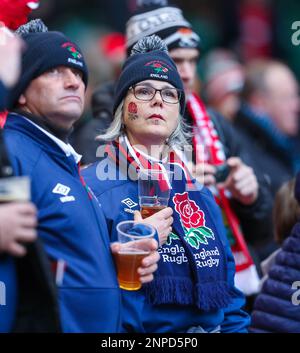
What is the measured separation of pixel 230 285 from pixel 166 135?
78 centimetres

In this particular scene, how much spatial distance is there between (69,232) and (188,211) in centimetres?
86

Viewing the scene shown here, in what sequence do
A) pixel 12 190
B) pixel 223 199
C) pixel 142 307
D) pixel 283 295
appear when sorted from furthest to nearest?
pixel 223 199, pixel 283 295, pixel 142 307, pixel 12 190

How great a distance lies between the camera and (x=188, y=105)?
18.4 feet

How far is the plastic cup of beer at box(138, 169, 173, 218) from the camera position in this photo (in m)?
4.12

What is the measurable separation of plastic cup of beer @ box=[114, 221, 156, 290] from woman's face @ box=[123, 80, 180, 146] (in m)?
0.62

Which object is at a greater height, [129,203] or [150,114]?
[150,114]

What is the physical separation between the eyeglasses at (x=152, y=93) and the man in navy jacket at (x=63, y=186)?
0.47 metres

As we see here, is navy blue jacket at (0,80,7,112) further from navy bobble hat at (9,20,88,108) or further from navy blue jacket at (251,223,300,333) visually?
navy blue jacket at (251,223,300,333)


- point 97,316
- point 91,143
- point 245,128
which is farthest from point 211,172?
point 245,128

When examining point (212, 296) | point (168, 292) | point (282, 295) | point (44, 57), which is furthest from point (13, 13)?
point (282, 295)

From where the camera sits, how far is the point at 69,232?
3.69 metres

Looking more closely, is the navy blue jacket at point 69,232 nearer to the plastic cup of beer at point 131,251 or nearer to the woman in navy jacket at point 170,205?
the plastic cup of beer at point 131,251

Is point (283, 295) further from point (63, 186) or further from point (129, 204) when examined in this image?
point (63, 186)

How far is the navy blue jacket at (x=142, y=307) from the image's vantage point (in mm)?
4051
